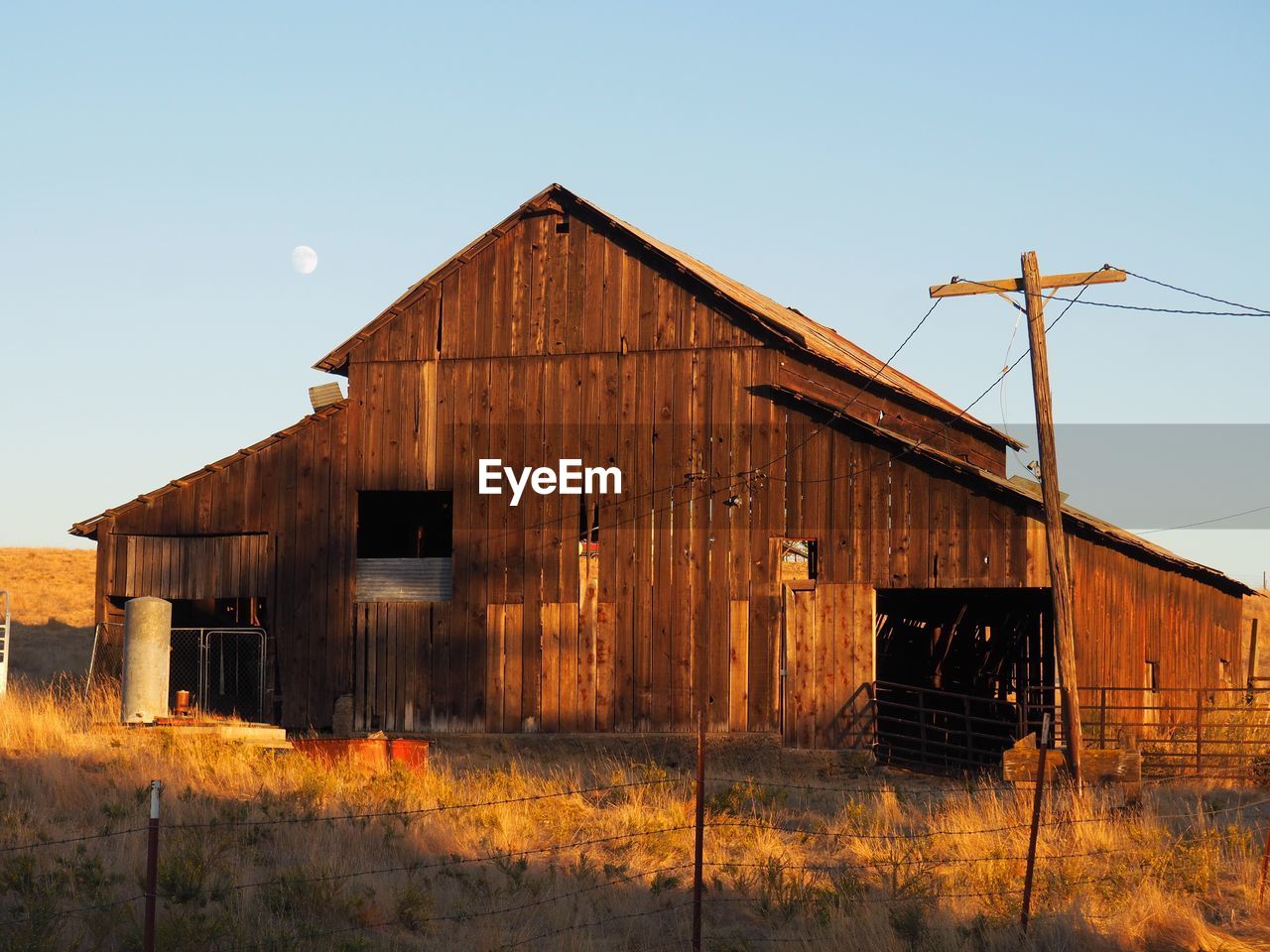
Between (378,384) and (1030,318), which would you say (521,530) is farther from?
(1030,318)

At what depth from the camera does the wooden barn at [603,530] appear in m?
22.9

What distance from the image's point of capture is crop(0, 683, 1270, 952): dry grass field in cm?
1212

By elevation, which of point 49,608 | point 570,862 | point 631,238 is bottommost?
point 570,862

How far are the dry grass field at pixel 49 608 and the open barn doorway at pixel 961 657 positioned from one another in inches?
711

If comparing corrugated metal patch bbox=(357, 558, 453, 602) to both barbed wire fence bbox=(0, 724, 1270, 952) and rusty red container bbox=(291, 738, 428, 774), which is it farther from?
barbed wire fence bbox=(0, 724, 1270, 952)

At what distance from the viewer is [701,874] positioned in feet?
42.6

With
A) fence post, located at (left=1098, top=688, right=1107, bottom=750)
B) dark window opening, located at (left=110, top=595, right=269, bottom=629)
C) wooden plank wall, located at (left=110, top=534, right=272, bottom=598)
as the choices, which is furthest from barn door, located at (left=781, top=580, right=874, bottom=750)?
dark window opening, located at (left=110, top=595, right=269, bottom=629)

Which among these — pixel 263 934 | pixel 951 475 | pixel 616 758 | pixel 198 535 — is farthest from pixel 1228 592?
pixel 263 934

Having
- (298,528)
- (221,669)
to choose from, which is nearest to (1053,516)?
(298,528)

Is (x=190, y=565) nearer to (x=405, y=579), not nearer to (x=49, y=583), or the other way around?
(x=405, y=579)

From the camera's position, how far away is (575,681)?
2383 cm

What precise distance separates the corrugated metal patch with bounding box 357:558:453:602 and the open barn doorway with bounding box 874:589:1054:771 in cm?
831

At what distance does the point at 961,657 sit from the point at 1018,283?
50.8ft

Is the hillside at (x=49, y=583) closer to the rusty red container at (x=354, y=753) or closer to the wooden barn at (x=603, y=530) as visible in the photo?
the wooden barn at (x=603, y=530)
